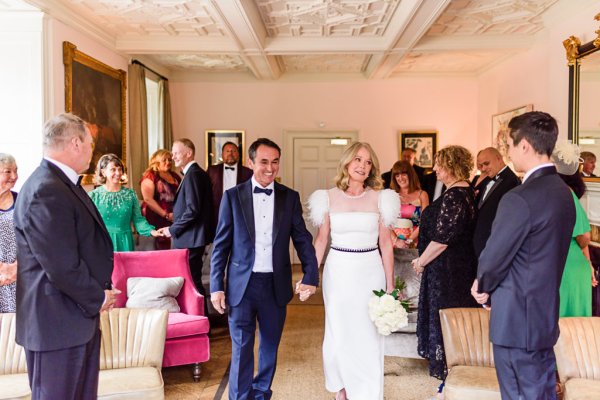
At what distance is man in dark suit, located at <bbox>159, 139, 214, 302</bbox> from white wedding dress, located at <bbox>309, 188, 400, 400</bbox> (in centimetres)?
193

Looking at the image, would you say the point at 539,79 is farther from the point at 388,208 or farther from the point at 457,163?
the point at 388,208

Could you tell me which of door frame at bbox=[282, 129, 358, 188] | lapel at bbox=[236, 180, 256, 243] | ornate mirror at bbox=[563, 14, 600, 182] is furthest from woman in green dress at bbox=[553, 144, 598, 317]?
door frame at bbox=[282, 129, 358, 188]

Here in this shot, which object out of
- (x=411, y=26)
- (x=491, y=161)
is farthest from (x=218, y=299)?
(x=411, y=26)

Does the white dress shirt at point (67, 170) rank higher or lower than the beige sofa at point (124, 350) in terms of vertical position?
higher

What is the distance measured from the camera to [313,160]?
9367 mm

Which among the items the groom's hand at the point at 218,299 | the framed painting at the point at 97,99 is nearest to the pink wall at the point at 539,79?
the groom's hand at the point at 218,299

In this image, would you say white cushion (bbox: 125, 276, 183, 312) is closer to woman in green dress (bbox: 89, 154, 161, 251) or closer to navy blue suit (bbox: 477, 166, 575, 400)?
woman in green dress (bbox: 89, 154, 161, 251)

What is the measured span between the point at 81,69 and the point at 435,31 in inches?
169

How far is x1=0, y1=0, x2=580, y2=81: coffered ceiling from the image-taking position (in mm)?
5293

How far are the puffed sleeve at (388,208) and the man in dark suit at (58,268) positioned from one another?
1.81m

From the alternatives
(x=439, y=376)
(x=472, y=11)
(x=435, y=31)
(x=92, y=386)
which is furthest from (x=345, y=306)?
(x=435, y=31)

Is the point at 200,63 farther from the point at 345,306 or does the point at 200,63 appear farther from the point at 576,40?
the point at 345,306

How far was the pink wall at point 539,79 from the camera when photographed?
218 inches

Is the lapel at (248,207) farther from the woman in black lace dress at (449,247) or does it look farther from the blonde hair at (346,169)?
the woman in black lace dress at (449,247)
